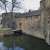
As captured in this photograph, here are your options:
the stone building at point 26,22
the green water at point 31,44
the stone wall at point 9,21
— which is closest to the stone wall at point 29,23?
the stone building at point 26,22

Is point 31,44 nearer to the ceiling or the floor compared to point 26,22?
nearer to the floor

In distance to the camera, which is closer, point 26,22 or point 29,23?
point 29,23

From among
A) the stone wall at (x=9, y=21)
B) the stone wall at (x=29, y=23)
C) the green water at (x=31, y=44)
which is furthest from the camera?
the stone wall at (x=9, y=21)

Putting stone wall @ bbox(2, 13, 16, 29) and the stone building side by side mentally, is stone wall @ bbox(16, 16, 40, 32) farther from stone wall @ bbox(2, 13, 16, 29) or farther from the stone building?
stone wall @ bbox(2, 13, 16, 29)

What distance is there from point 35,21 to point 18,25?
3070 millimetres

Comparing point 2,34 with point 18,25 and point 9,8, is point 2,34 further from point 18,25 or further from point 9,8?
point 9,8

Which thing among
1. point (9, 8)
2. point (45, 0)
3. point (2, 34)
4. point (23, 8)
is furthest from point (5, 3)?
point (45, 0)

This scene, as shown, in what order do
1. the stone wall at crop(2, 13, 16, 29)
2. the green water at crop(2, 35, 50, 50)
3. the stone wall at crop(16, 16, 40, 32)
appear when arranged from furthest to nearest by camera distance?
the stone wall at crop(2, 13, 16, 29)
the stone wall at crop(16, 16, 40, 32)
the green water at crop(2, 35, 50, 50)

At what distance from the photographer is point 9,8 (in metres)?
17.4

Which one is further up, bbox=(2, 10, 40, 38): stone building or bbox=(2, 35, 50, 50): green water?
bbox=(2, 10, 40, 38): stone building

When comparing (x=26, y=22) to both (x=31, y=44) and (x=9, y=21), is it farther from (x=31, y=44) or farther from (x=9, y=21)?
(x=31, y=44)

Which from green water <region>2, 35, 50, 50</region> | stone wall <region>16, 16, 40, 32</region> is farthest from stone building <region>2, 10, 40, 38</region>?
green water <region>2, 35, 50, 50</region>

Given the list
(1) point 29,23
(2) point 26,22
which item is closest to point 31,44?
(1) point 29,23

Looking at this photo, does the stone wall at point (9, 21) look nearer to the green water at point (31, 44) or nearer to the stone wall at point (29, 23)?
the stone wall at point (29, 23)
